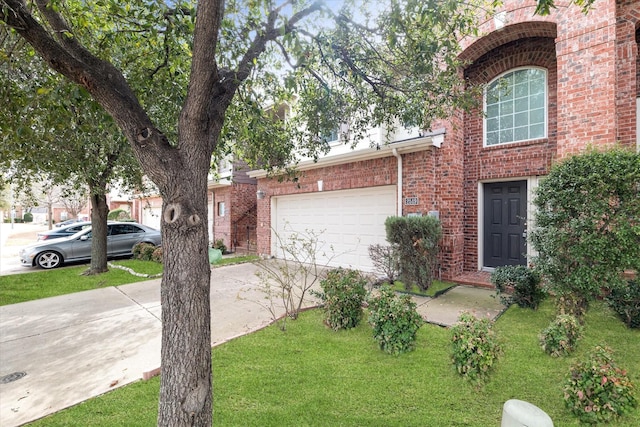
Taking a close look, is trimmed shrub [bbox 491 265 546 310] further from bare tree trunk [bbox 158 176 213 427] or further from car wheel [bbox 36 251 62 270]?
car wheel [bbox 36 251 62 270]

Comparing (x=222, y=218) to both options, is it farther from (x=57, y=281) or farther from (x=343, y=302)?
(x=343, y=302)

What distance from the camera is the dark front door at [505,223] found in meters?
6.88

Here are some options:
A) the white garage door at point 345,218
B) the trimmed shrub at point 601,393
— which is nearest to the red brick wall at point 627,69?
the white garage door at point 345,218

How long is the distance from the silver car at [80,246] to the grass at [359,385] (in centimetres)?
828

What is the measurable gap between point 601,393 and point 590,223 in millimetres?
2416

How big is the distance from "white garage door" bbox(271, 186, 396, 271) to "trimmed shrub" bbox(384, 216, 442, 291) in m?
1.55

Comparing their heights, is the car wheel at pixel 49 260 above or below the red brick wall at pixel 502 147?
below

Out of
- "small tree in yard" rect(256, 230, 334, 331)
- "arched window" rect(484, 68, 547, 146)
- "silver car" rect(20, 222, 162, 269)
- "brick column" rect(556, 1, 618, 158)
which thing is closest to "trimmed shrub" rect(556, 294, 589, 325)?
"brick column" rect(556, 1, 618, 158)

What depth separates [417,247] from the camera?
6254 millimetres

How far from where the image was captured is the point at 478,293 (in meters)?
6.20

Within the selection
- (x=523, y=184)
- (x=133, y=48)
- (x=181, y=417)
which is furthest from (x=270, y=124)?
(x=523, y=184)

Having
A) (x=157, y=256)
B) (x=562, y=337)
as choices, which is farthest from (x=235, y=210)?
(x=562, y=337)

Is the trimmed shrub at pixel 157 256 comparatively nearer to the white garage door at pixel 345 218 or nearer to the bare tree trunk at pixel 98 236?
the bare tree trunk at pixel 98 236

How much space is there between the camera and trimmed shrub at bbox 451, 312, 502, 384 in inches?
114
